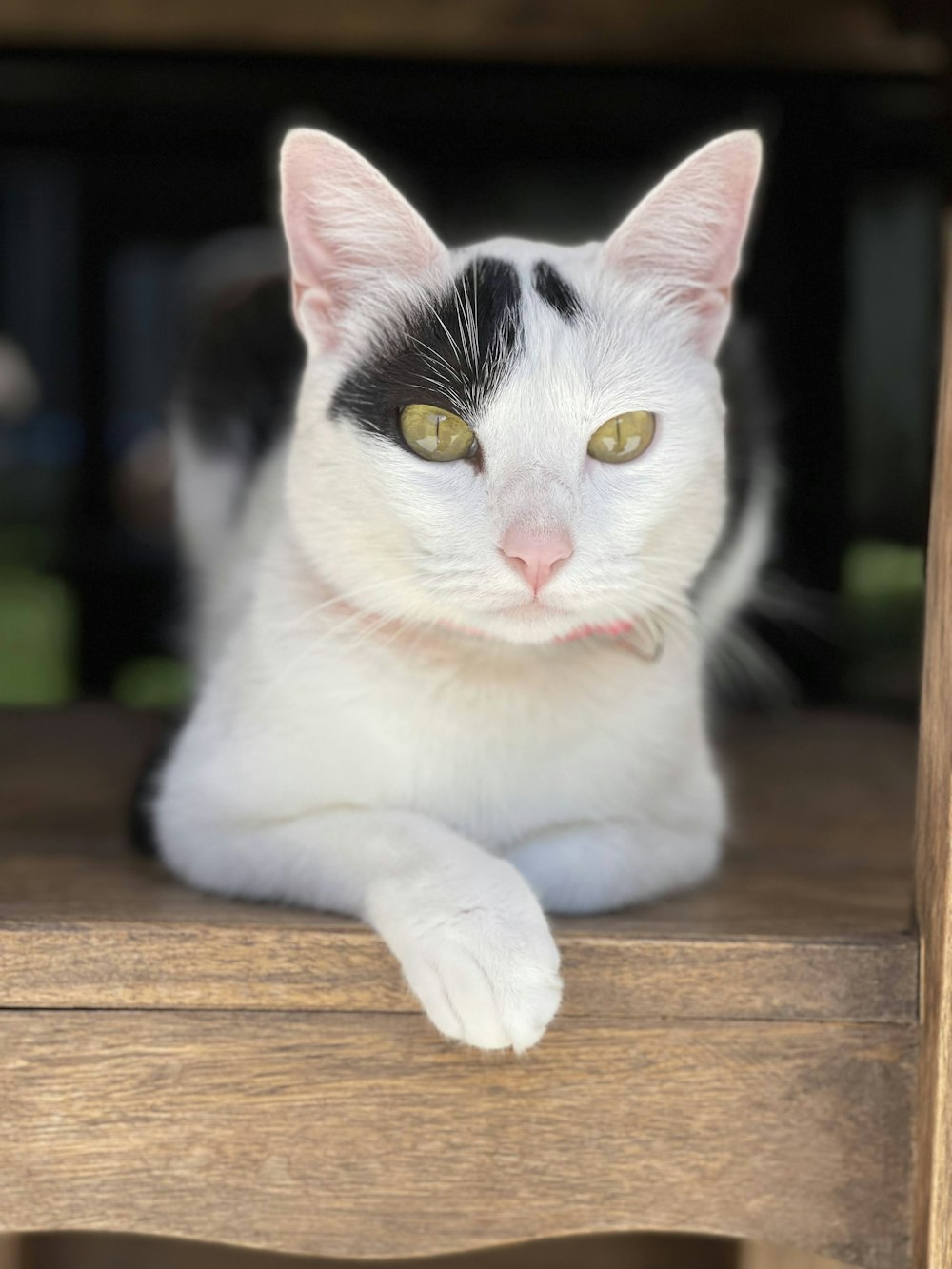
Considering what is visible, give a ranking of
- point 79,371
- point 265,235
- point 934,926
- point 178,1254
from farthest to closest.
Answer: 1. point 79,371
2. point 265,235
3. point 178,1254
4. point 934,926

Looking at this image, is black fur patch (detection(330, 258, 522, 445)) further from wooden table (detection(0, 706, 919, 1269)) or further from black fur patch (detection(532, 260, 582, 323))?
wooden table (detection(0, 706, 919, 1269))

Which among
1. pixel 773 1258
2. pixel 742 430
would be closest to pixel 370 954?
pixel 773 1258

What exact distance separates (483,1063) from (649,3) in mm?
1807

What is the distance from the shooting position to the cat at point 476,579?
113 centimetres

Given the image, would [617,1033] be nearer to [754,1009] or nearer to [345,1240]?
[754,1009]

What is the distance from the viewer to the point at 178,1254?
2.03 meters

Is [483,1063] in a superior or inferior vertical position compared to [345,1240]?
superior

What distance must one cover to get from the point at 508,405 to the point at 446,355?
9 cm

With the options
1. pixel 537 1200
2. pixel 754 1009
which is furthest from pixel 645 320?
pixel 537 1200

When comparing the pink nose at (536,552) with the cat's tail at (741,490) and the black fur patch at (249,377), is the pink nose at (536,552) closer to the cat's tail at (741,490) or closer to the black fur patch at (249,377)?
the cat's tail at (741,490)

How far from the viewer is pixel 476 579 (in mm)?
1104

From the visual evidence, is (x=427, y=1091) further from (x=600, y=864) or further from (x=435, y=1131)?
(x=600, y=864)

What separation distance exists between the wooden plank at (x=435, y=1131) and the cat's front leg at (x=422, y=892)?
5.0 inches

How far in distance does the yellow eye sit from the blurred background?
1.53 metres
